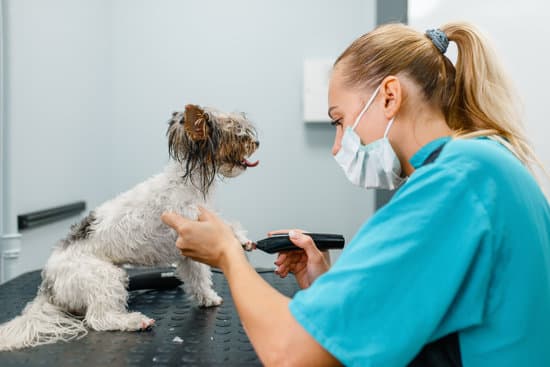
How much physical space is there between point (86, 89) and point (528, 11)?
2.11 metres

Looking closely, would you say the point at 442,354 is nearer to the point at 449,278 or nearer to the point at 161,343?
the point at 449,278

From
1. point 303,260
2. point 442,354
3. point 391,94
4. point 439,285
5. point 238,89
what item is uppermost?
point 391,94

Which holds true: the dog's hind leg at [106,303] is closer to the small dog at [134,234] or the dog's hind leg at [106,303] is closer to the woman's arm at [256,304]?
the small dog at [134,234]

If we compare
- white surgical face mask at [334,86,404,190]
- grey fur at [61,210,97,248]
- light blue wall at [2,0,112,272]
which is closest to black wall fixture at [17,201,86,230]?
light blue wall at [2,0,112,272]

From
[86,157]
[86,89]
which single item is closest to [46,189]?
[86,157]

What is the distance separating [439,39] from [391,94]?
170mm

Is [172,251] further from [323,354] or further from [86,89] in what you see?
[86,89]

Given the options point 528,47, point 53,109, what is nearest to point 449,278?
point 528,47

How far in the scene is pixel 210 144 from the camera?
121 centimetres

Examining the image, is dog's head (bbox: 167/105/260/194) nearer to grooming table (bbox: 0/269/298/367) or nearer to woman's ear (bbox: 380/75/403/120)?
grooming table (bbox: 0/269/298/367)

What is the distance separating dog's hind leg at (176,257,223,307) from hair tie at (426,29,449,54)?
90 centimetres

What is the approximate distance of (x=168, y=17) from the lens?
2.75 meters

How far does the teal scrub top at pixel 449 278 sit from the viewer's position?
62cm

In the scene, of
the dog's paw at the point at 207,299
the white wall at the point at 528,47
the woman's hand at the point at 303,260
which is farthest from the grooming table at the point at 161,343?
the white wall at the point at 528,47
